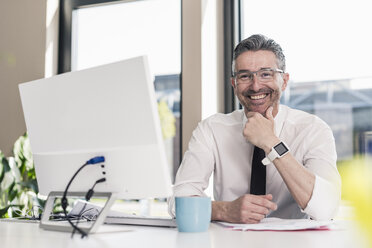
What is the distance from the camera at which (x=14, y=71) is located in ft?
10.8

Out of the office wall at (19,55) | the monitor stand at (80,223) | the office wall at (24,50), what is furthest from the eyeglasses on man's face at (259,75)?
the office wall at (19,55)

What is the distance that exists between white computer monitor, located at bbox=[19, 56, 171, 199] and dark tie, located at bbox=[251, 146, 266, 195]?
2.58 ft

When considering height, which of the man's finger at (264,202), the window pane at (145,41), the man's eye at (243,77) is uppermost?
the window pane at (145,41)

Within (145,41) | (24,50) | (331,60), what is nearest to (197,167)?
(331,60)

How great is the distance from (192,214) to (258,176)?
0.70 m

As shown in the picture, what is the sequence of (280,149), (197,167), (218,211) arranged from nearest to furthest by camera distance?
(218,211) < (280,149) < (197,167)

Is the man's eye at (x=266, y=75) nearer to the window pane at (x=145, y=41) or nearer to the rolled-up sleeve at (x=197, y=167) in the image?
the rolled-up sleeve at (x=197, y=167)

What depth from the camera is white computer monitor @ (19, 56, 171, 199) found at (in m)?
0.97

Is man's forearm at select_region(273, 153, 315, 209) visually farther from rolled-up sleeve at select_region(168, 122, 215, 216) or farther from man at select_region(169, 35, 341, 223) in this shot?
rolled-up sleeve at select_region(168, 122, 215, 216)

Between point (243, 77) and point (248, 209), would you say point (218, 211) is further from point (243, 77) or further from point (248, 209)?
point (243, 77)

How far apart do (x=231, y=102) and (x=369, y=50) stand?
90cm

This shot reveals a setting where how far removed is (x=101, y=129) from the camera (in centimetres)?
105

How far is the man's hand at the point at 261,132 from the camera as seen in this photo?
61.9 inches

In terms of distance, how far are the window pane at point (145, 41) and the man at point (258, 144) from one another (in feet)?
2.93
